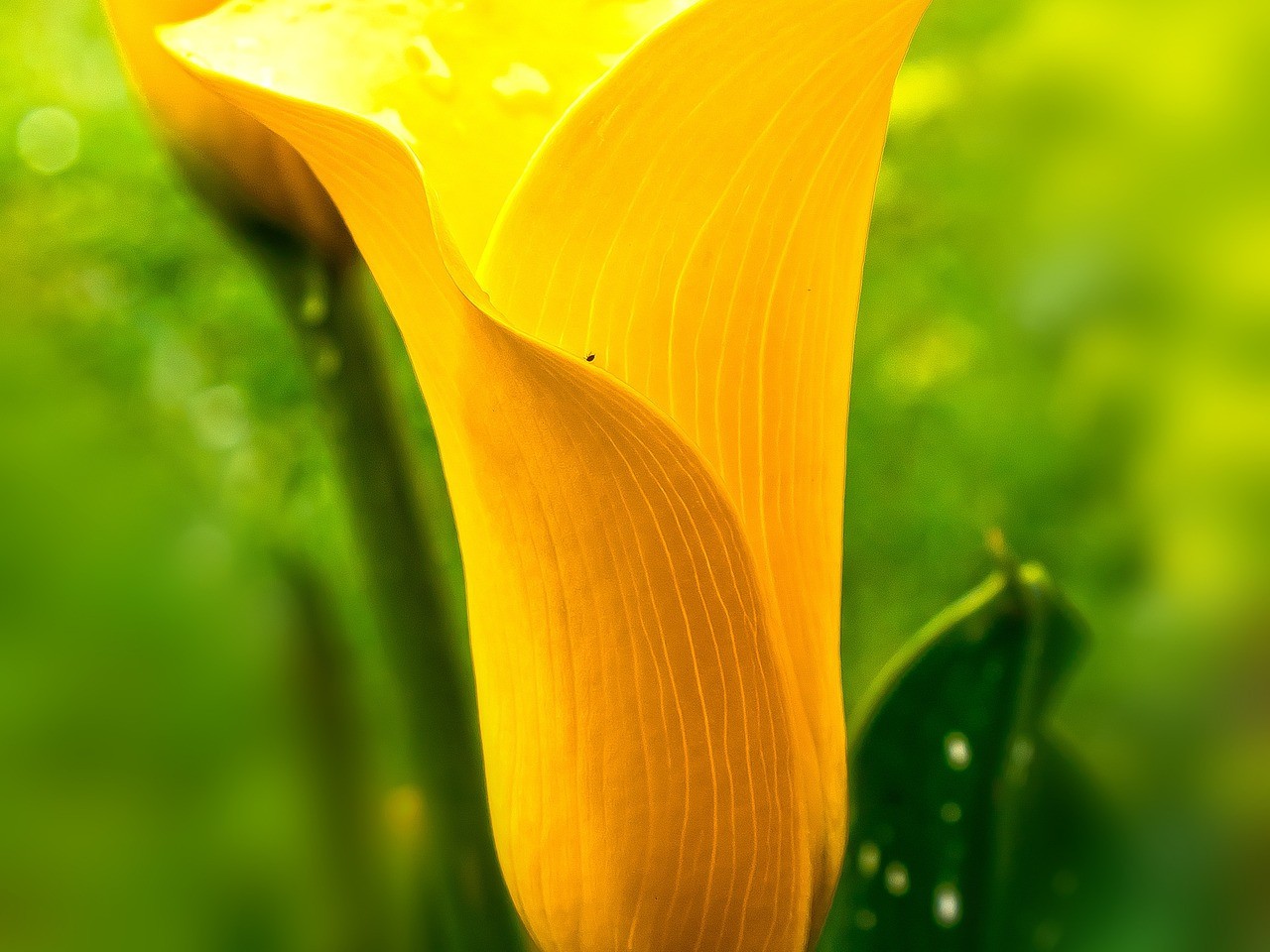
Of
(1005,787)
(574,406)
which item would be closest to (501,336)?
(574,406)

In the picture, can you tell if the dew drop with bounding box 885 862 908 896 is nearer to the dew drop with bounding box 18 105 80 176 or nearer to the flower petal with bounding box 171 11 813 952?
the flower petal with bounding box 171 11 813 952

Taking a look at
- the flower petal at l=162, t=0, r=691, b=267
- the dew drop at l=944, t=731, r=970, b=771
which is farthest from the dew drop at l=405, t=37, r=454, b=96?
the dew drop at l=944, t=731, r=970, b=771

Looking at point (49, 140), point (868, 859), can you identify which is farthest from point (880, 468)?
point (49, 140)

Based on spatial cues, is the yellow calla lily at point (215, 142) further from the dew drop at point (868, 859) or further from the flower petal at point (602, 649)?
the dew drop at point (868, 859)

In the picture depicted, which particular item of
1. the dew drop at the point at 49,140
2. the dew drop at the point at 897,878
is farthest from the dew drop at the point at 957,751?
the dew drop at the point at 49,140

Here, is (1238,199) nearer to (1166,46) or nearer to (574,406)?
(1166,46)

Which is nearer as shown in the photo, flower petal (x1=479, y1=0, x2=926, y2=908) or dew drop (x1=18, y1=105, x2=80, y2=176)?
flower petal (x1=479, y1=0, x2=926, y2=908)
